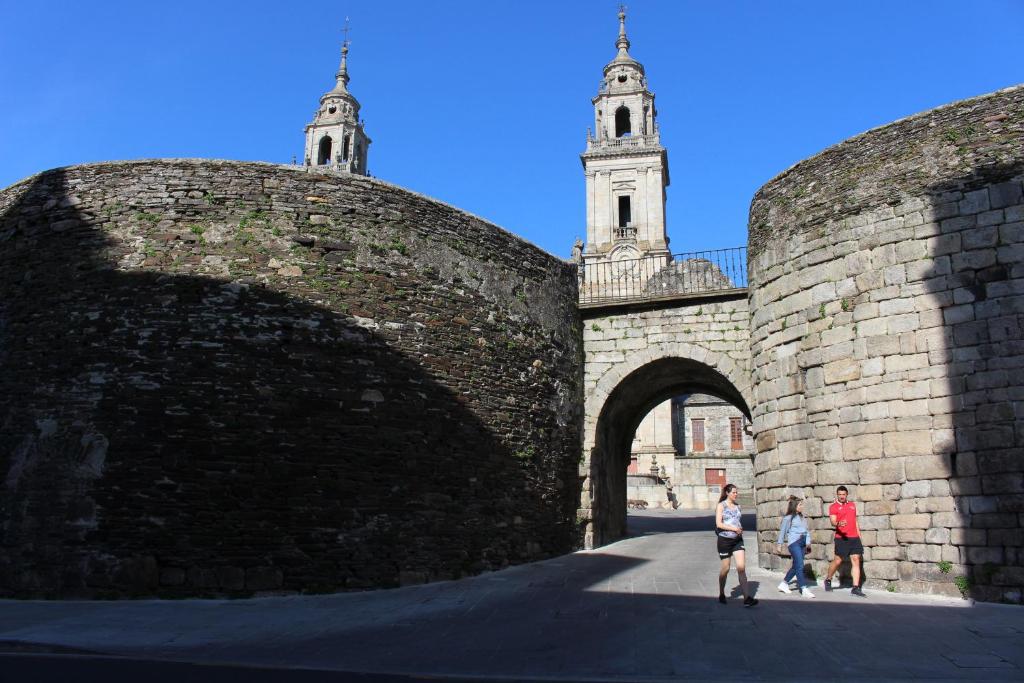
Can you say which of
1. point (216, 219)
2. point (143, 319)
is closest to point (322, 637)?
point (143, 319)

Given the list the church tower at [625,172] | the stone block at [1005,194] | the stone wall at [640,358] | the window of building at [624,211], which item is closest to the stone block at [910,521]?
the stone block at [1005,194]

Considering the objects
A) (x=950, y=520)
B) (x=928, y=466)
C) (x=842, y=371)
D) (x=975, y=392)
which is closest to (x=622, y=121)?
(x=842, y=371)

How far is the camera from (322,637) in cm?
685

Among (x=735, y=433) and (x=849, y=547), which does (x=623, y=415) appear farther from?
(x=735, y=433)

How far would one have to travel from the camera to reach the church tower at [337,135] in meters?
57.9

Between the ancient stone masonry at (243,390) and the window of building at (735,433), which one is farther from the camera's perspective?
the window of building at (735,433)

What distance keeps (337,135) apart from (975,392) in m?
55.5

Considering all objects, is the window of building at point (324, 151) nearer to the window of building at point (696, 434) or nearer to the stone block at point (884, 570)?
the window of building at point (696, 434)

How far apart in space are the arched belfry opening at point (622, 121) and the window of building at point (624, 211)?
5053mm

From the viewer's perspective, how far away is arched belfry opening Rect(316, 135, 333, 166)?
191 ft

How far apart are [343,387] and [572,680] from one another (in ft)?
18.3

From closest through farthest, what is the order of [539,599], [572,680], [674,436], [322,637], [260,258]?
[572,680], [322,637], [539,599], [260,258], [674,436]

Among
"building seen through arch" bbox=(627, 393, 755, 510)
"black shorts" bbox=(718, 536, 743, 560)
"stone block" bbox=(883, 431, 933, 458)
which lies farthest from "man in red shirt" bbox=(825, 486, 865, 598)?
"building seen through arch" bbox=(627, 393, 755, 510)

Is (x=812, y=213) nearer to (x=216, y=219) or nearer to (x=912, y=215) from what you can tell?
(x=912, y=215)
